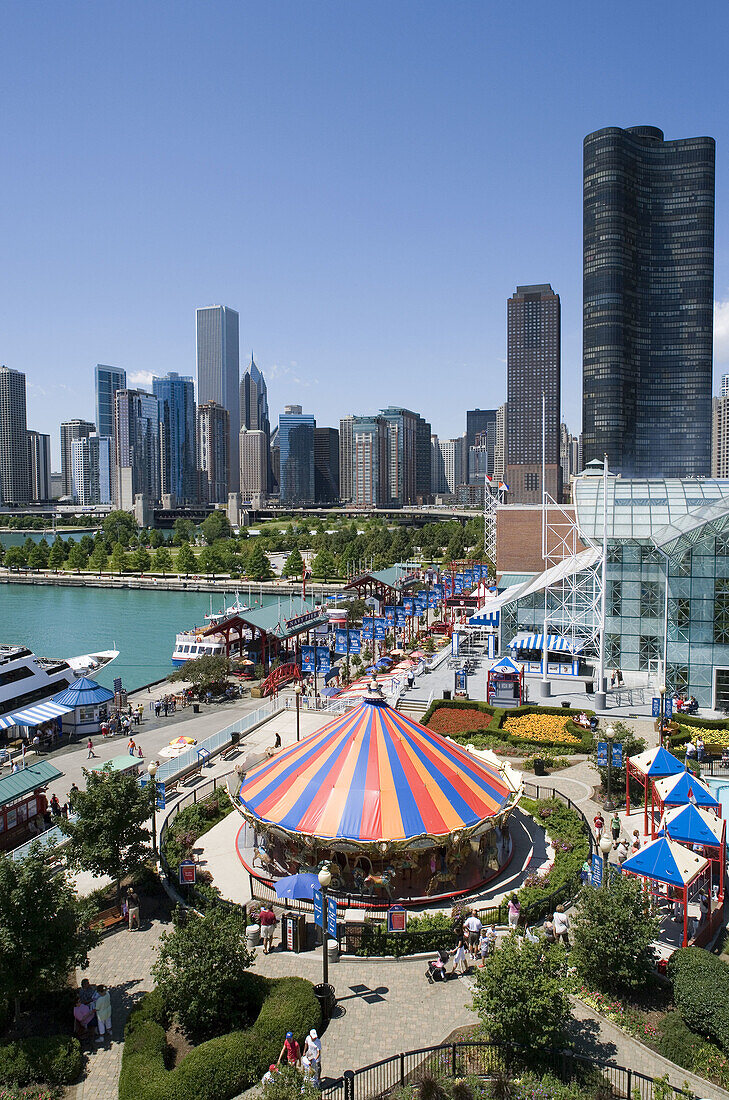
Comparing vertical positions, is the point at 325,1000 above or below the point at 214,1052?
below

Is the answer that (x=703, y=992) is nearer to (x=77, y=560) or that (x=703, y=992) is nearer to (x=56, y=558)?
(x=77, y=560)

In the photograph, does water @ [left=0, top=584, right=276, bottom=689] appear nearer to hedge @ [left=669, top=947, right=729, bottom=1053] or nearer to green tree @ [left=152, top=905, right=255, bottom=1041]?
green tree @ [left=152, top=905, right=255, bottom=1041]

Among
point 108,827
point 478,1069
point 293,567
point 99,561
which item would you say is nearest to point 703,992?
point 478,1069

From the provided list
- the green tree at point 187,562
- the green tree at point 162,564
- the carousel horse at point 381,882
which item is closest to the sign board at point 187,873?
the carousel horse at point 381,882

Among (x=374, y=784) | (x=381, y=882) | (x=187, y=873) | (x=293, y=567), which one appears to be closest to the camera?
(x=187, y=873)

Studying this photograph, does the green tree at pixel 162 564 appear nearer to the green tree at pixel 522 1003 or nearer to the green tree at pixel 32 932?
the green tree at pixel 32 932

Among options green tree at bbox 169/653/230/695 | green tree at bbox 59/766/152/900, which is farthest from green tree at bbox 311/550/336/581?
green tree at bbox 59/766/152/900
